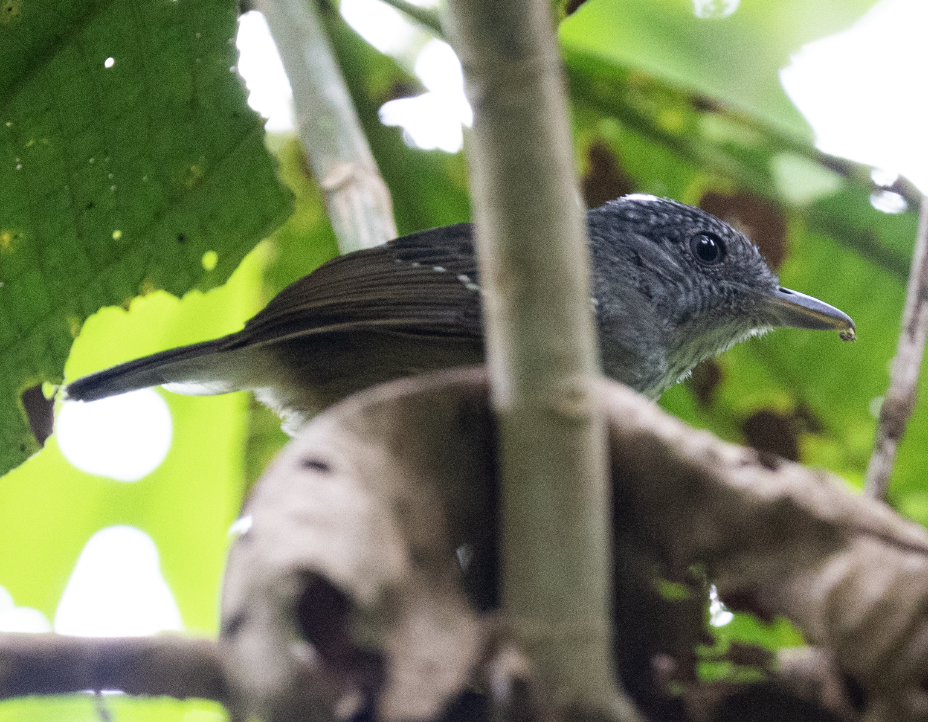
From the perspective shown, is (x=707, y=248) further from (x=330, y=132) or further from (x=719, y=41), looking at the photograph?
(x=330, y=132)

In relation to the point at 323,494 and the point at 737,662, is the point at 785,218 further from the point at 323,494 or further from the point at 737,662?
the point at 323,494

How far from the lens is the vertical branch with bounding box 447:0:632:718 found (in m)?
1.07

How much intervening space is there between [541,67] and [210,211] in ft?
6.99

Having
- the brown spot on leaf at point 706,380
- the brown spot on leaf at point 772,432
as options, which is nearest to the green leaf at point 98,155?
the brown spot on leaf at point 706,380

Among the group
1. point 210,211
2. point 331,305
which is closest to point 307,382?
point 331,305

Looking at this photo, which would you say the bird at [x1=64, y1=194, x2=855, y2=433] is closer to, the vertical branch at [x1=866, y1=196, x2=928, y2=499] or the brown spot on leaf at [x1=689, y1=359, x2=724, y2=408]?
the brown spot on leaf at [x1=689, y1=359, x2=724, y2=408]

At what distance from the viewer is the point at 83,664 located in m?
0.98

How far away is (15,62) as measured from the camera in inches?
104

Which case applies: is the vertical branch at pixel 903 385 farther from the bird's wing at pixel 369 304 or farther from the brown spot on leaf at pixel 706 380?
the brown spot on leaf at pixel 706 380

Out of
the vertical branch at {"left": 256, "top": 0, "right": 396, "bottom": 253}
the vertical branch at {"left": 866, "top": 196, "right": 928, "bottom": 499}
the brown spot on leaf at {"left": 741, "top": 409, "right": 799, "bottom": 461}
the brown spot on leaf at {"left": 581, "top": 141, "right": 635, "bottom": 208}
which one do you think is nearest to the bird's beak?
the brown spot on leaf at {"left": 741, "top": 409, "right": 799, "bottom": 461}

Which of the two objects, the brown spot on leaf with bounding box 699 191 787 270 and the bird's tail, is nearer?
the bird's tail

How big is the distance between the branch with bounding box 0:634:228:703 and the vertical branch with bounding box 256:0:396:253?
205 cm

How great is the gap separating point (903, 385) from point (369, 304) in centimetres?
143

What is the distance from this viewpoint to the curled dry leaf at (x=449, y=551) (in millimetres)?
1115
